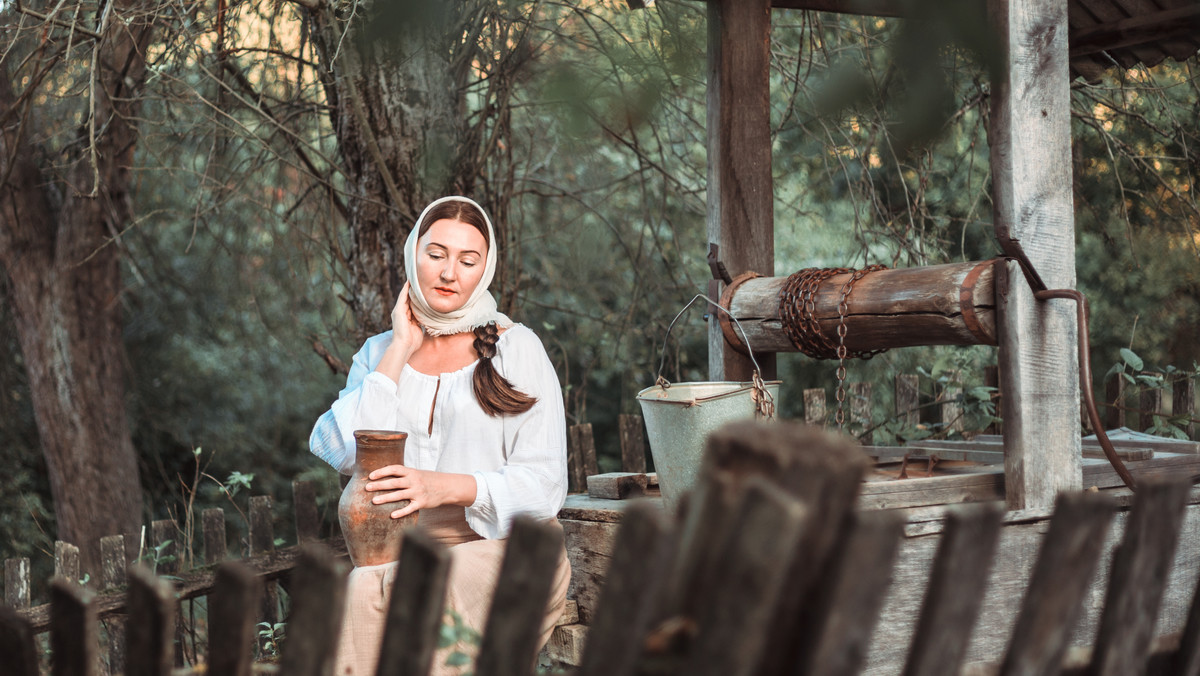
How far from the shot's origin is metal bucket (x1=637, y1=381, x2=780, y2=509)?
2670mm

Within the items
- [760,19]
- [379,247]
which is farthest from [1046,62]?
[379,247]

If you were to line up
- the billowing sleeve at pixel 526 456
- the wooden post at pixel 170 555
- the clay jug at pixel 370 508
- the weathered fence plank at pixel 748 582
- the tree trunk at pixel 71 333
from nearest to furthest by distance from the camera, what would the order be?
the weathered fence plank at pixel 748 582 → the clay jug at pixel 370 508 → the billowing sleeve at pixel 526 456 → the wooden post at pixel 170 555 → the tree trunk at pixel 71 333

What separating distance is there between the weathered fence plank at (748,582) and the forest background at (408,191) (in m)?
1.66

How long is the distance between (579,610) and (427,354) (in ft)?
3.31

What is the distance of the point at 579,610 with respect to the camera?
3188mm

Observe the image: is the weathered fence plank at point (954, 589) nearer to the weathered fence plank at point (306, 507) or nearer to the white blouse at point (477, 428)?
the white blouse at point (477, 428)

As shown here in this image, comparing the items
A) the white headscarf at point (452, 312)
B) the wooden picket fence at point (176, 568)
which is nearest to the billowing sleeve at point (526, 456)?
the white headscarf at point (452, 312)

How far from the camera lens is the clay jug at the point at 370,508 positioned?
91.6 inches

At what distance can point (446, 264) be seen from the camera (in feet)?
9.00

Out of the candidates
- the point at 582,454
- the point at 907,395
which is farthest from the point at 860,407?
the point at 582,454

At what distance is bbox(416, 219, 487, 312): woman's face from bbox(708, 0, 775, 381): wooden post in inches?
45.1

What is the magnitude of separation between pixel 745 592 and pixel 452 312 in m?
2.00

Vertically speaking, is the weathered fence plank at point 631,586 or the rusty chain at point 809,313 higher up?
the rusty chain at point 809,313

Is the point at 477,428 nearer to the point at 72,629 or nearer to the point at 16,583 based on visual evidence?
the point at 72,629
